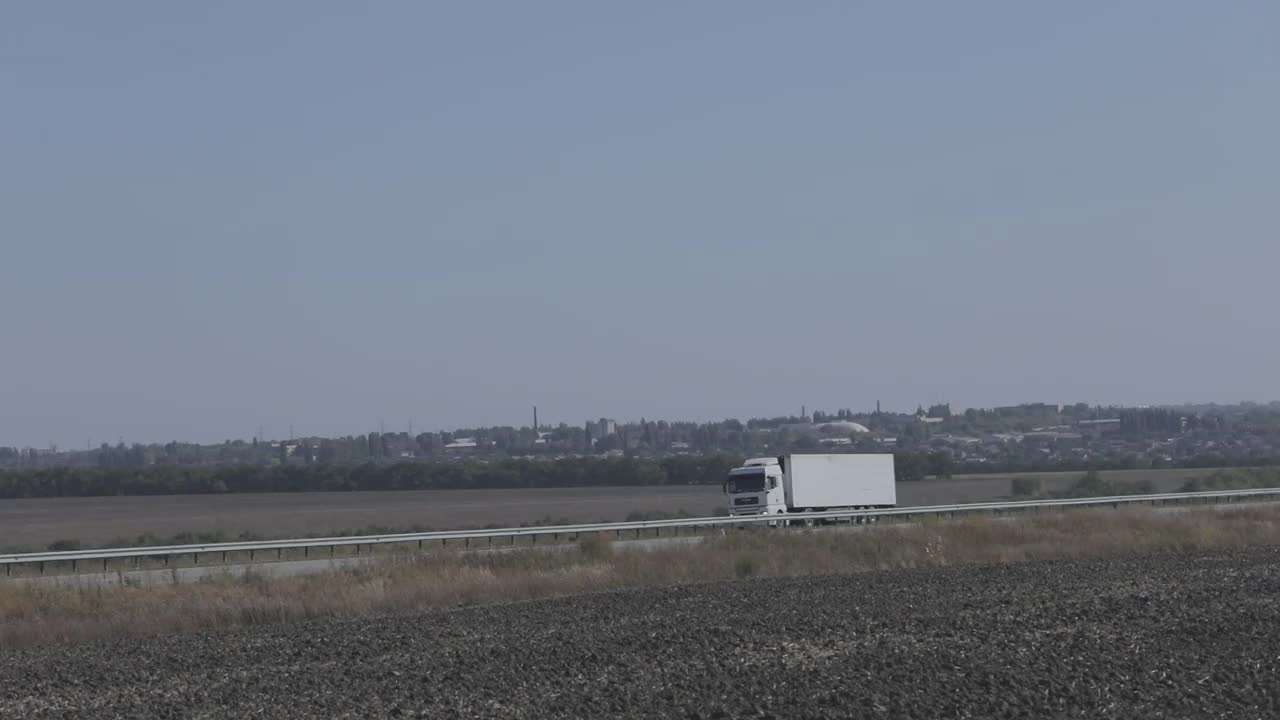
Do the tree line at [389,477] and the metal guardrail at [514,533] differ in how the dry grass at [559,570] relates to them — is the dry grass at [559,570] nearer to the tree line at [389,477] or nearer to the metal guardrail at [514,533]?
the metal guardrail at [514,533]

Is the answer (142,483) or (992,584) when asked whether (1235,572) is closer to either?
(992,584)

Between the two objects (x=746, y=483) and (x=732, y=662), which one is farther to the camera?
(x=746, y=483)

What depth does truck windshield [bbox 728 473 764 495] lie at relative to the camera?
2391 inches

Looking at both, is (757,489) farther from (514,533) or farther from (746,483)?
(514,533)

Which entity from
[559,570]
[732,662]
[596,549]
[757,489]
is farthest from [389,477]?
[732,662]

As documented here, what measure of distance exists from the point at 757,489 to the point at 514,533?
11.3 metres

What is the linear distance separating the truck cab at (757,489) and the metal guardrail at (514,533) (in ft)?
3.20

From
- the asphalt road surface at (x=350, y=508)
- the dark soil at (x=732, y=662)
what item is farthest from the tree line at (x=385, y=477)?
the dark soil at (x=732, y=662)

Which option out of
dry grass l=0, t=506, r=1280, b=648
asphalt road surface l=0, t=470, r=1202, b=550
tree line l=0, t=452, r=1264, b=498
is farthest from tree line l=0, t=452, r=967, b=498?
dry grass l=0, t=506, r=1280, b=648

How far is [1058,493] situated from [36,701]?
267ft

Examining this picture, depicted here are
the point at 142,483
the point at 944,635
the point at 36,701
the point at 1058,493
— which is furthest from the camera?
the point at 142,483

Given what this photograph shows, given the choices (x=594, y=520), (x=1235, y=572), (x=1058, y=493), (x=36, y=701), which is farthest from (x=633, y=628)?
(x=1058, y=493)

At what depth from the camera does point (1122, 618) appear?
23.3m

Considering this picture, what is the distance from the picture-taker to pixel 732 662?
19.5 meters
